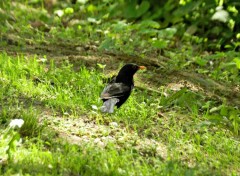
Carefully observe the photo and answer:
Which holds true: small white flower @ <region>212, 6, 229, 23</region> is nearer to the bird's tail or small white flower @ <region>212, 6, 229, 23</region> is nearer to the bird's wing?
the bird's wing

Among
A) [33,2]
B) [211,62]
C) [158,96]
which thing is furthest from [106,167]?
[33,2]

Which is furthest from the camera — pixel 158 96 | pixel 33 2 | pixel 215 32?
pixel 33 2

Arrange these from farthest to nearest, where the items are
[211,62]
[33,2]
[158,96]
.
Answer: [33,2] → [211,62] → [158,96]

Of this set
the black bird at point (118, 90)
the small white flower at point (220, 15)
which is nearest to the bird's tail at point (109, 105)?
the black bird at point (118, 90)

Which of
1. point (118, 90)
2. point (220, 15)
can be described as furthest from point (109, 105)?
point (220, 15)

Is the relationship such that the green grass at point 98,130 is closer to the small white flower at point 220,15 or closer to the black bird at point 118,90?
the black bird at point 118,90

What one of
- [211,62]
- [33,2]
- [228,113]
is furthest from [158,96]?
[33,2]

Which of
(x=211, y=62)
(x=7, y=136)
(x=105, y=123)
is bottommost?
(x=211, y=62)

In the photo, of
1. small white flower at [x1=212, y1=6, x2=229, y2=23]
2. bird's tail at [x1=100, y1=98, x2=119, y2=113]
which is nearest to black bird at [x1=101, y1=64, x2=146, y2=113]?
bird's tail at [x1=100, y1=98, x2=119, y2=113]

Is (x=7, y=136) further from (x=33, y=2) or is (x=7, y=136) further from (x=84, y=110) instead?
(x=33, y=2)

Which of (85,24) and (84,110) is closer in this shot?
(84,110)

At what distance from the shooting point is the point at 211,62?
809 centimetres

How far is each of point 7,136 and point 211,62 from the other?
4430mm

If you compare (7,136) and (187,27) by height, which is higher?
(7,136)
